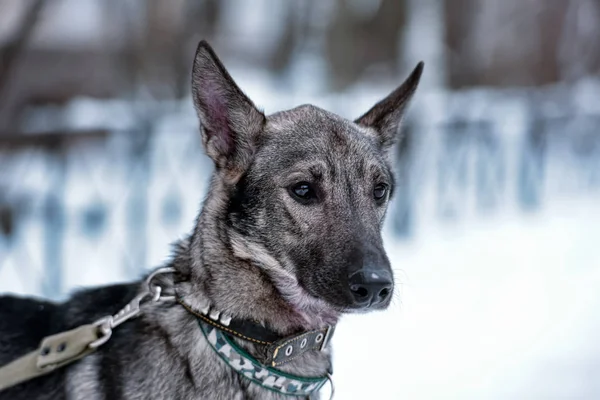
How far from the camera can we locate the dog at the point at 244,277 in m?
2.60

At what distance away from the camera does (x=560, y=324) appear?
650cm

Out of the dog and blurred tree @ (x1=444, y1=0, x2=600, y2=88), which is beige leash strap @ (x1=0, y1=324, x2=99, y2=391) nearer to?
the dog

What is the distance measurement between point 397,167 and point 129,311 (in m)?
5.48

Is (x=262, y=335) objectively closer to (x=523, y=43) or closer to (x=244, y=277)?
(x=244, y=277)

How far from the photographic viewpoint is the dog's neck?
2686 millimetres

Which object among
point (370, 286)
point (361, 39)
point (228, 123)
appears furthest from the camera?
point (361, 39)

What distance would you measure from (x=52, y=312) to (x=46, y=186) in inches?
158

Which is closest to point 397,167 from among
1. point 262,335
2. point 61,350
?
point 262,335

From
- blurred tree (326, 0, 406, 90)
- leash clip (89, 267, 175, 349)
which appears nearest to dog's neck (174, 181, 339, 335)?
leash clip (89, 267, 175, 349)

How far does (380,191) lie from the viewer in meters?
2.95

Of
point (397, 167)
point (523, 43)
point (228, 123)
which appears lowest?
point (228, 123)

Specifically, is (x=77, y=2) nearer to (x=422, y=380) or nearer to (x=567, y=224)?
(x=567, y=224)

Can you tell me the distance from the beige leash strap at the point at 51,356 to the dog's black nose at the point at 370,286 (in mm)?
896

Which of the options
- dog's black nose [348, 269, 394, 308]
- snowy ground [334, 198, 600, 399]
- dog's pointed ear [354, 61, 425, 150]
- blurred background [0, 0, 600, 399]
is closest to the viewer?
dog's black nose [348, 269, 394, 308]
